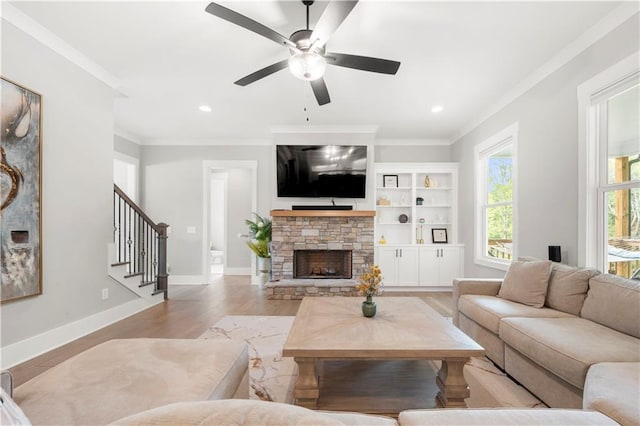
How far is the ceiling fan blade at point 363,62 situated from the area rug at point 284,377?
7.73ft

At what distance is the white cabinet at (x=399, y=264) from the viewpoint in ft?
17.0

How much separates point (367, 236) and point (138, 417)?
4.62 metres

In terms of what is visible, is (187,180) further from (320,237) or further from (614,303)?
(614,303)

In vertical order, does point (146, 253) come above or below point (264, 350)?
above

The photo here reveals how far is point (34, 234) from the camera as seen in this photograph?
2.53 metres

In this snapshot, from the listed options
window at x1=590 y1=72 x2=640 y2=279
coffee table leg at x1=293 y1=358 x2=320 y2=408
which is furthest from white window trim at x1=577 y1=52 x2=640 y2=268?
coffee table leg at x1=293 y1=358 x2=320 y2=408

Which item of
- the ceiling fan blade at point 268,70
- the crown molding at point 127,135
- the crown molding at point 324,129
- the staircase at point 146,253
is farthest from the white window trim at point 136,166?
the ceiling fan blade at point 268,70

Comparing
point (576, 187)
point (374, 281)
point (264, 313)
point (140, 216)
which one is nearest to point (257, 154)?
point (140, 216)

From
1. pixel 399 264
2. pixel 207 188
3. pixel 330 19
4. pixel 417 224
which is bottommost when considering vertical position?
pixel 399 264

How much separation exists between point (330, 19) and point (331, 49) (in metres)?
1.02

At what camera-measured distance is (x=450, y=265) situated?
5.15 meters

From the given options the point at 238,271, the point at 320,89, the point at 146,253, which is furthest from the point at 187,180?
the point at 320,89

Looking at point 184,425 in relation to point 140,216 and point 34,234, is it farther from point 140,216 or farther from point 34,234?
point 140,216

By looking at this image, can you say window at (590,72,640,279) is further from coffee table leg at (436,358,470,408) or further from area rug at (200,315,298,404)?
area rug at (200,315,298,404)
